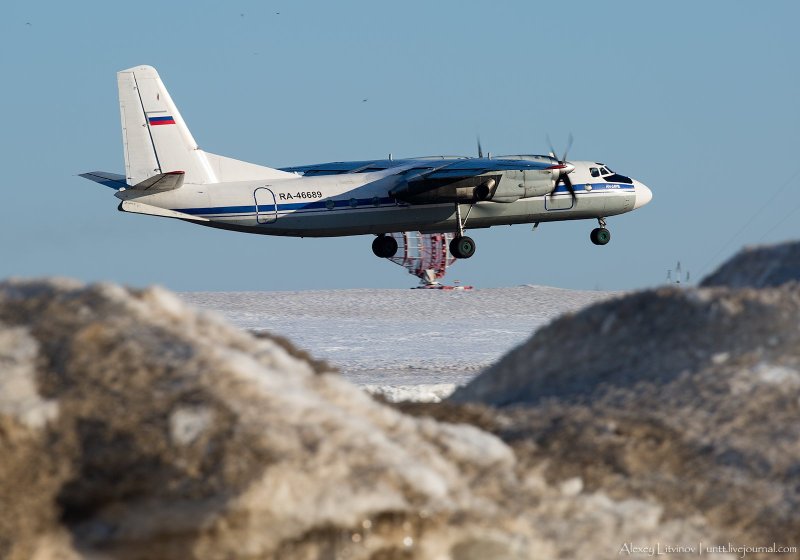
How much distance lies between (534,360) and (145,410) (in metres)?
2.91

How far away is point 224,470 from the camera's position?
523cm

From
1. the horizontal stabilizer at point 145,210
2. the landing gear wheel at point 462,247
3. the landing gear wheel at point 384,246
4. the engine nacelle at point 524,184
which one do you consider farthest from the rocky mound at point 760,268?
the landing gear wheel at point 384,246

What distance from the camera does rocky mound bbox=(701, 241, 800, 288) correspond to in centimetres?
841

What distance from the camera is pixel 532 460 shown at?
620cm

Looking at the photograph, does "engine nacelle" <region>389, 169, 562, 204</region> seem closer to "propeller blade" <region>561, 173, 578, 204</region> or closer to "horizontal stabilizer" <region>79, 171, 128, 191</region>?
"propeller blade" <region>561, 173, 578, 204</region>

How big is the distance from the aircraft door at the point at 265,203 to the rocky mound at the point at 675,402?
31485 millimetres

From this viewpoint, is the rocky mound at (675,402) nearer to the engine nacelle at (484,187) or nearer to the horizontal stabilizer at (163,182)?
the horizontal stabilizer at (163,182)

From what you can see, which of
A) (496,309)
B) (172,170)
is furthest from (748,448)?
(172,170)

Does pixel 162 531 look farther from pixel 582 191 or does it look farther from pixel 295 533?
pixel 582 191

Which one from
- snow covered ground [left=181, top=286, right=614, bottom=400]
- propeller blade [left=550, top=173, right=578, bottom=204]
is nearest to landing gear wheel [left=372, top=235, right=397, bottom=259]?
propeller blade [left=550, top=173, right=578, bottom=204]

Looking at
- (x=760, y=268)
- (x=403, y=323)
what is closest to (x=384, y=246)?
(x=403, y=323)

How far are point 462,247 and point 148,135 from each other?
10679 mm

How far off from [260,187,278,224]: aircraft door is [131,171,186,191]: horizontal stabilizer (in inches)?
89.6

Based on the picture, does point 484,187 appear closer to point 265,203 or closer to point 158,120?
point 265,203
